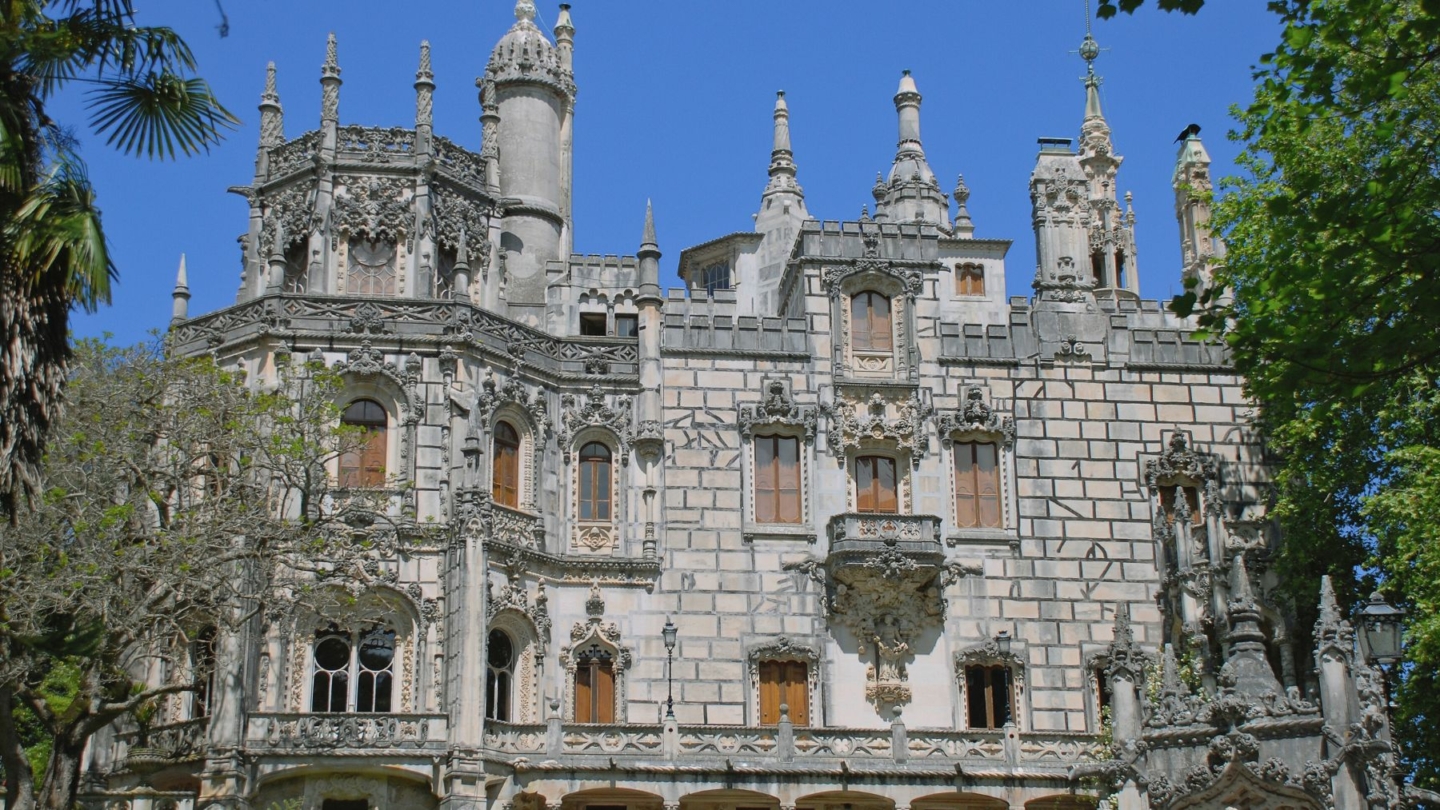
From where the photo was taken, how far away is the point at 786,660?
4053 centimetres

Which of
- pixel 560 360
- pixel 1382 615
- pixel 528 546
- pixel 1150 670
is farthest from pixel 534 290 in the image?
pixel 1382 615

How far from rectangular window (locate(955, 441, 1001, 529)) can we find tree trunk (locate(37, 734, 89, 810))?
22.0 m

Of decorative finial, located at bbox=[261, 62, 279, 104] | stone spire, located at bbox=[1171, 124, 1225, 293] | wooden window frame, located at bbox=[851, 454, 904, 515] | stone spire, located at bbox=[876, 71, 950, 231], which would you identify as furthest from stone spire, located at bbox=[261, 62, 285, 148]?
stone spire, located at bbox=[1171, 124, 1225, 293]

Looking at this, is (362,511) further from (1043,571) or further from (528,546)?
(1043,571)

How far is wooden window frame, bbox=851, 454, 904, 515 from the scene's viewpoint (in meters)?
42.2

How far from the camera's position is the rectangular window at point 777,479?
41.8 m

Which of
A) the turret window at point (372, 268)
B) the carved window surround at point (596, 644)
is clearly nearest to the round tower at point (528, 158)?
the turret window at point (372, 268)

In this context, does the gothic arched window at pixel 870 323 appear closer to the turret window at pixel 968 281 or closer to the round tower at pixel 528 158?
the round tower at pixel 528 158

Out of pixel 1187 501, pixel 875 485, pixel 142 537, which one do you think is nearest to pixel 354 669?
pixel 142 537

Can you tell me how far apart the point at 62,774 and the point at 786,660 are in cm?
1822

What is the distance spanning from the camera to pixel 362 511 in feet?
116

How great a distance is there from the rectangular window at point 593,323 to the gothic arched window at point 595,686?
14.6m

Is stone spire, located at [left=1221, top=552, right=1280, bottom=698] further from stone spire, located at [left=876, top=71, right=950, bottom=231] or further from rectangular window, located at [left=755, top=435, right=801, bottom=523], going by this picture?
stone spire, located at [left=876, top=71, right=950, bottom=231]

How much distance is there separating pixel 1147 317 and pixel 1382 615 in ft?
107
